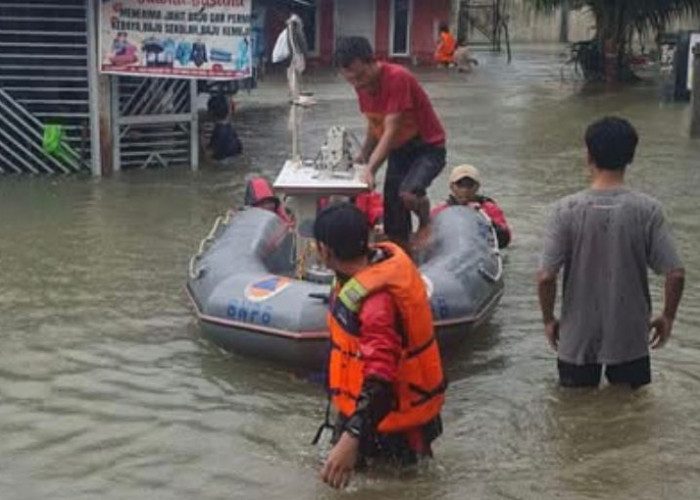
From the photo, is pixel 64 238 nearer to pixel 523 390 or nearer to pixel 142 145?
pixel 142 145

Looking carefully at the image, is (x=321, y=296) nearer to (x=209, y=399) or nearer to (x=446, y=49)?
(x=209, y=399)

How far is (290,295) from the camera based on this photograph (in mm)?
6539

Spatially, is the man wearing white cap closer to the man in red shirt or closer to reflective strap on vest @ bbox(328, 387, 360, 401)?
the man in red shirt

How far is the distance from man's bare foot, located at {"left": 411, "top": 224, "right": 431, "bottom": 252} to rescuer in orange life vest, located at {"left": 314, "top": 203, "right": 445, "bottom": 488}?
3.17 meters

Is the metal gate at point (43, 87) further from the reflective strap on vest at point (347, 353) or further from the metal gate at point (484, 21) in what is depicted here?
the metal gate at point (484, 21)

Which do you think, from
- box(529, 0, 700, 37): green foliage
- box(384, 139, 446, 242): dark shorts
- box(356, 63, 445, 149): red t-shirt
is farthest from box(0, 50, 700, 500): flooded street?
box(529, 0, 700, 37): green foliage

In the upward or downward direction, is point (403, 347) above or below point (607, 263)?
below

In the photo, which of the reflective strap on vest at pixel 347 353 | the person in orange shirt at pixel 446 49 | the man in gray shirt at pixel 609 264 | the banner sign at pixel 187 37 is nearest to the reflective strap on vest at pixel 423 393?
the reflective strap on vest at pixel 347 353

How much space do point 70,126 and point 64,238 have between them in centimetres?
360

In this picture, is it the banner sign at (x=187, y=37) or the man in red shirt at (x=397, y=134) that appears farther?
the banner sign at (x=187, y=37)

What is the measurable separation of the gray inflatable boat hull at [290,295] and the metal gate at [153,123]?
5.88m

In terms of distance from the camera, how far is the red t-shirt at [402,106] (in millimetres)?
7250

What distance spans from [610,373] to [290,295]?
177 centimetres

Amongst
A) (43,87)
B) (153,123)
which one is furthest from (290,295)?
(43,87)
